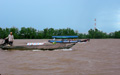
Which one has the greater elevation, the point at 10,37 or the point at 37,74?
the point at 10,37

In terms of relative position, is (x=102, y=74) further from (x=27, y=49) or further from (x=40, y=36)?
(x=40, y=36)

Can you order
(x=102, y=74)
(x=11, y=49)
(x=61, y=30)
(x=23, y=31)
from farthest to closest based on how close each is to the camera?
(x=61, y=30)
(x=23, y=31)
(x=11, y=49)
(x=102, y=74)

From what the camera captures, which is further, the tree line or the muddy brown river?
the tree line

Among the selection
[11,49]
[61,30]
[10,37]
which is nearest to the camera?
[11,49]

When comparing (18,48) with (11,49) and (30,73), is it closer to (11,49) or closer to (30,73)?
(11,49)

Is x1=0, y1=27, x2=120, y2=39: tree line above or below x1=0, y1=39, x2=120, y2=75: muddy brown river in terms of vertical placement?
above

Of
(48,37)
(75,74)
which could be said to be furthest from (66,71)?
(48,37)

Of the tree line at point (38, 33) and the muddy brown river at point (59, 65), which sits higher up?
the tree line at point (38, 33)

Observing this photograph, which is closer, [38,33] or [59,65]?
[59,65]

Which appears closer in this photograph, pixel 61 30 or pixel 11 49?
pixel 11 49

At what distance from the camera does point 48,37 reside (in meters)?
58.8

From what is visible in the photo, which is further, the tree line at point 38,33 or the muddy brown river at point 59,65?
the tree line at point 38,33

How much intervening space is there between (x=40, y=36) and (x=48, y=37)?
3214 mm

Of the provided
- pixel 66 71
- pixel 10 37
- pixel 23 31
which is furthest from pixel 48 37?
pixel 66 71
